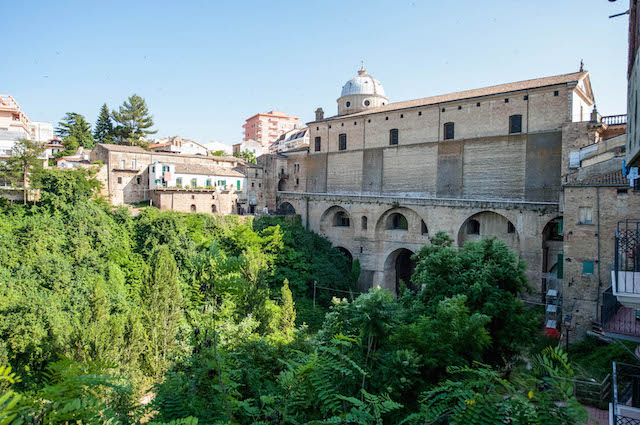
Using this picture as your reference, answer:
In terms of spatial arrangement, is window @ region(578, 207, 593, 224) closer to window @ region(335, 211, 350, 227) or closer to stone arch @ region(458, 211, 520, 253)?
stone arch @ region(458, 211, 520, 253)

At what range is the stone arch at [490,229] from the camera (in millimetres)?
23500

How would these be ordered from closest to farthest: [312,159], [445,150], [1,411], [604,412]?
[1,411] < [604,412] < [445,150] < [312,159]

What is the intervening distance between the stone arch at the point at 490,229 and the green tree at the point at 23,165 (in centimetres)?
2674

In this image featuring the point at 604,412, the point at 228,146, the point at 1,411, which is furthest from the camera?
the point at 228,146

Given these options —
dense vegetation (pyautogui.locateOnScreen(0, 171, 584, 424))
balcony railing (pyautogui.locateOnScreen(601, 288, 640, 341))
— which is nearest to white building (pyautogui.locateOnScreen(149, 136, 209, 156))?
dense vegetation (pyautogui.locateOnScreen(0, 171, 584, 424))

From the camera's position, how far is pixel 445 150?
93.4 feet

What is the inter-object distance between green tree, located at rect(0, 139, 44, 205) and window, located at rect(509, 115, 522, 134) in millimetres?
29484

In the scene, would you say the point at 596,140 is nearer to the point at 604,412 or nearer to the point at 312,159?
the point at 604,412

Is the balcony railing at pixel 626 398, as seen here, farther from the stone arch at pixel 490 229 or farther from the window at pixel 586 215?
the stone arch at pixel 490 229

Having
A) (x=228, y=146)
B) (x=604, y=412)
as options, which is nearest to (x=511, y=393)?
(x=604, y=412)

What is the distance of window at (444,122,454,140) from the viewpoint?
93.3 ft

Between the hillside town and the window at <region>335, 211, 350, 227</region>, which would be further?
the window at <region>335, 211, 350, 227</region>

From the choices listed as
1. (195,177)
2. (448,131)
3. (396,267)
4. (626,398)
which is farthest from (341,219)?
(626,398)

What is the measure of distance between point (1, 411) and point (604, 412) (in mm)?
14011
